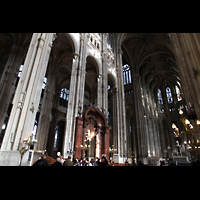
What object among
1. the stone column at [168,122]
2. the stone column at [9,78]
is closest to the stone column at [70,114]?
the stone column at [9,78]

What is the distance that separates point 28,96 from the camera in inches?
306

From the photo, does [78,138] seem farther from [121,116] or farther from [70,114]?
[121,116]

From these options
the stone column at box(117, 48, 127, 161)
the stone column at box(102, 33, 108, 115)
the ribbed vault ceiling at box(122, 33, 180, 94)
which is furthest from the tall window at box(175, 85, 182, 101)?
the stone column at box(102, 33, 108, 115)

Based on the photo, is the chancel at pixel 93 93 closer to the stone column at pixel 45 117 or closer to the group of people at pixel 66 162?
the stone column at pixel 45 117

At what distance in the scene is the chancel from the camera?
7558 mm

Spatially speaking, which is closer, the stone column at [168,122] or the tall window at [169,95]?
the stone column at [168,122]

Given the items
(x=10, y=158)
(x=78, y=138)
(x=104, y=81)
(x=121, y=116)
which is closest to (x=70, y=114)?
(x=78, y=138)

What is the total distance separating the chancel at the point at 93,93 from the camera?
756 centimetres
